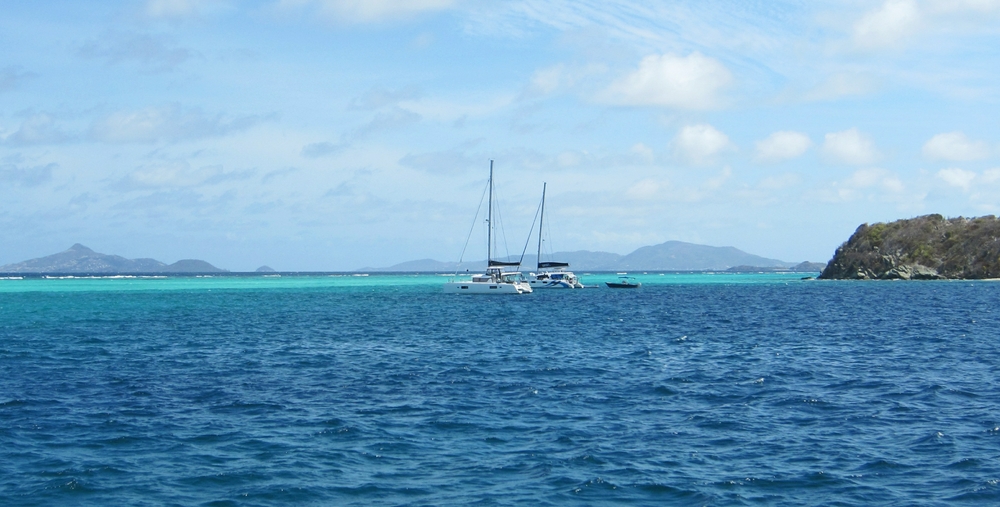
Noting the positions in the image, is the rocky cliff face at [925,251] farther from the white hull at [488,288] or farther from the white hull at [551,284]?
the white hull at [488,288]

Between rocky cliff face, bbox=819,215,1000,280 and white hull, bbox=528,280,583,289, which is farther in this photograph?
rocky cliff face, bbox=819,215,1000,280

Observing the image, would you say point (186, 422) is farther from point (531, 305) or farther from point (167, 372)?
point (531, 305)

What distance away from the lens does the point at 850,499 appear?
16234 millimetres

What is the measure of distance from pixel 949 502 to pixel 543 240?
122414mm

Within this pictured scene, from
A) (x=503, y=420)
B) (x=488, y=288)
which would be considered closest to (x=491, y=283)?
(x=488, y=288)

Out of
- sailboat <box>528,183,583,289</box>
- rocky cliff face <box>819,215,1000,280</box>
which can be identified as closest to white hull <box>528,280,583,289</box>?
sailboat <box>528,183,583,289</box>

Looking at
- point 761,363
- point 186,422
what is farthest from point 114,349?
point 761,363

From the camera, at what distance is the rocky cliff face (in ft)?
488

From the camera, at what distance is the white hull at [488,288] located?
356ft

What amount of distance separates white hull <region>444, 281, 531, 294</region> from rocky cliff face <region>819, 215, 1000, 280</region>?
8377 centimetres

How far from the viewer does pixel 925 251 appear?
6166 inches

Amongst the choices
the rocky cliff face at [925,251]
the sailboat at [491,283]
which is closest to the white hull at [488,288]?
the sailboat at [491,283]

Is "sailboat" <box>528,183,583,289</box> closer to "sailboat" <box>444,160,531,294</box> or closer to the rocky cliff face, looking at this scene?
"sailboat" <box>444,160,531,294</box>

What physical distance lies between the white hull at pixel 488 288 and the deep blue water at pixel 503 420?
60.5m
